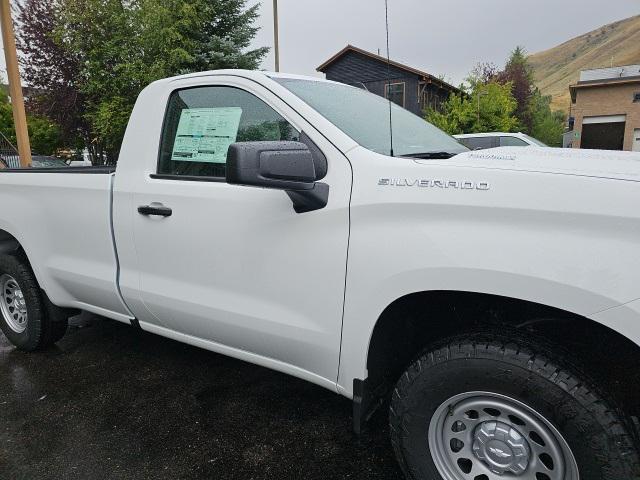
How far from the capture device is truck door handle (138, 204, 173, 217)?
97.8 inches

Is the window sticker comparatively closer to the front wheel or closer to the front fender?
the front fender

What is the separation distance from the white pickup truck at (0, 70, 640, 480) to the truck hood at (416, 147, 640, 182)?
0.02 meters

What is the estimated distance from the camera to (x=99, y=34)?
1834 centimetres

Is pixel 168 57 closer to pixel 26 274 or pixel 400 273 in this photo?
pixel 26 274

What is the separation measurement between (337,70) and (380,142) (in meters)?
26.2

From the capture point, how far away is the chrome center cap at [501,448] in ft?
5.62

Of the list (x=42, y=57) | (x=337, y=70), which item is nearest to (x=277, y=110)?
(x=42, y=57)

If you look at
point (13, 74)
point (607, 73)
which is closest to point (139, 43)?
point (13, 74)

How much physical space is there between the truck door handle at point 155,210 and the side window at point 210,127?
204 mm

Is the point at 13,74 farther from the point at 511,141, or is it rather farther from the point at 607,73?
the point at 607,73

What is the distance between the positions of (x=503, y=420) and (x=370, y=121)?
1.45m

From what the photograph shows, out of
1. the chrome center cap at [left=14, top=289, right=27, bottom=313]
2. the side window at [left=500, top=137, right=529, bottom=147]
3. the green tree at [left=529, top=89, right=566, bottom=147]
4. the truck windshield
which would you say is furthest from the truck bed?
the green tree at [left=529, top=89, right=566, bottom=147]

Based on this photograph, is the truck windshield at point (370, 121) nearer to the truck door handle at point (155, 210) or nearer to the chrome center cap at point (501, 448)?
the truck door handle at point (155, 210)

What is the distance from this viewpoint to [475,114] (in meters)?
19.1
